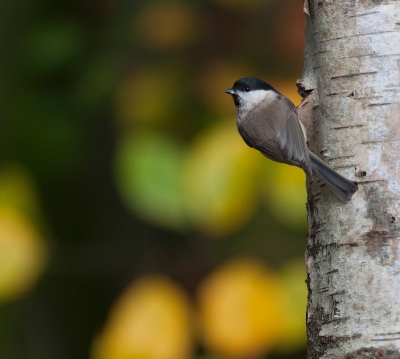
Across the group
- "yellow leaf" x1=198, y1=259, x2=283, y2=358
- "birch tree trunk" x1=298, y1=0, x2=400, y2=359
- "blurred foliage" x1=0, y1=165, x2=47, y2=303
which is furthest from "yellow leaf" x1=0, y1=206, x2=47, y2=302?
"birch tree trunk" x1=298, y1=0, x2=400, y2=359

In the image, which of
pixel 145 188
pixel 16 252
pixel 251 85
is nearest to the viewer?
pixel 145 188

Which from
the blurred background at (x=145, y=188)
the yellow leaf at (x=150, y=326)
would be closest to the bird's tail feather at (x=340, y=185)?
the blurred background at (x=145, y=188)

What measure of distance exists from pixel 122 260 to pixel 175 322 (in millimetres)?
1477

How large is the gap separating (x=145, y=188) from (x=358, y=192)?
90 centimetres

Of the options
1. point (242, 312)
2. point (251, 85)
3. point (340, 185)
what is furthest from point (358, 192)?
point (251, 85)

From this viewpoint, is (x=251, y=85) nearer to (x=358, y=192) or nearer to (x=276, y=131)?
(x=276, y=131)

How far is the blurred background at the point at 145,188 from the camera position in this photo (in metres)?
2.13

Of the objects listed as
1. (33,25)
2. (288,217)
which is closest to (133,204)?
(288,217)

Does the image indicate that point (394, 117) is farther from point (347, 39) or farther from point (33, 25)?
point (33, 25)

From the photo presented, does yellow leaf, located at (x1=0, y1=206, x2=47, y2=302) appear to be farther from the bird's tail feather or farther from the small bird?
the bird's tail feather

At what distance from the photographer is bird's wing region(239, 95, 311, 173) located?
179 cm

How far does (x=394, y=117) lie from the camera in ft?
4.83

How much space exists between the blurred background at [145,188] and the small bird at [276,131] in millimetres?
85

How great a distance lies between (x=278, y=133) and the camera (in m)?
2.00
